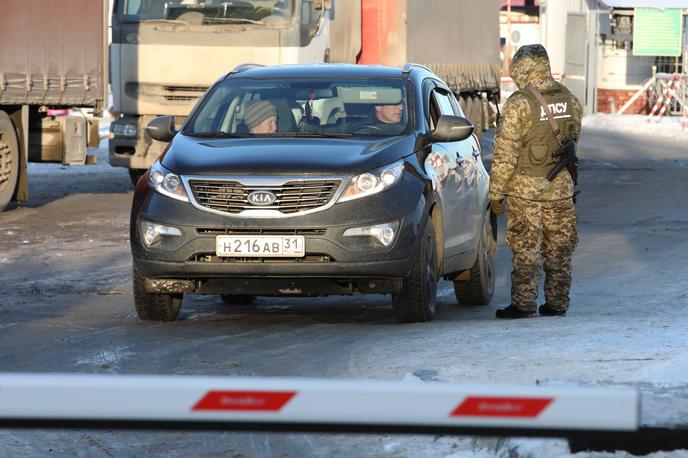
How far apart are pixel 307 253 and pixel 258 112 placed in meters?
1.56

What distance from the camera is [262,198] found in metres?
9.02

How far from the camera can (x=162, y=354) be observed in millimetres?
8422

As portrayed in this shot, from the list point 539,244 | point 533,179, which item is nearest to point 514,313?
point 539,244

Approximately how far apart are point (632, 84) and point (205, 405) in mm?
53492

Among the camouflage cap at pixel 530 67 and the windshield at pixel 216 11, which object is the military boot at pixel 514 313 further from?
the windshield at pixel 216 11

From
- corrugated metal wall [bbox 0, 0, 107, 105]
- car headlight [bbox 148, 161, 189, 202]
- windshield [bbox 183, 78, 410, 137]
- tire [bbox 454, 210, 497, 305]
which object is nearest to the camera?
car headlight [bbox 148, 161, 189, 202]

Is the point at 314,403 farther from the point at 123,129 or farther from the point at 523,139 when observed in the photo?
the point at 123,129

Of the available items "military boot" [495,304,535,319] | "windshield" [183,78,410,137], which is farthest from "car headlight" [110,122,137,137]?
"military boot" [495,304,535,319]

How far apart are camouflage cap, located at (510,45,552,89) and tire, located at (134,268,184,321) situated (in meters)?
2.48

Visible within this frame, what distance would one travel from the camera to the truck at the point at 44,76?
60.4 ft

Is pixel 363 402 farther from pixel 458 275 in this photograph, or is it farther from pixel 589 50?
pixel 589 50

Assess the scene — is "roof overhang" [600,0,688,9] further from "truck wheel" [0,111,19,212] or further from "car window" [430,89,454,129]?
"car window" [430,89,454,129]

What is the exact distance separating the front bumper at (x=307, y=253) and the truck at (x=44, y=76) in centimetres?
955

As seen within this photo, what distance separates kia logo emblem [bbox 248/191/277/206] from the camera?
29.6ft
